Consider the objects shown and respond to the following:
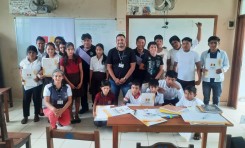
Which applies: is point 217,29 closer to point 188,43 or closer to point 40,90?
point 188,43

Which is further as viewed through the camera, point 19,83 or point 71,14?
point 19,83

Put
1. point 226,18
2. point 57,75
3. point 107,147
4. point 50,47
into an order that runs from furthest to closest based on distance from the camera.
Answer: point 226,18
point 50,47
point 57,75
point 107,147

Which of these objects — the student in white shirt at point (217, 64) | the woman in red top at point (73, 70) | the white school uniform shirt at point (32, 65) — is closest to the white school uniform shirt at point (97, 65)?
the woman in red top at point (73, 70)

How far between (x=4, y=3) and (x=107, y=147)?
352cm

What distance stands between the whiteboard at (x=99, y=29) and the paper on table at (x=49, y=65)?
1.07 meters

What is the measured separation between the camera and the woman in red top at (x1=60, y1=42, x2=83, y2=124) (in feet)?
10.6

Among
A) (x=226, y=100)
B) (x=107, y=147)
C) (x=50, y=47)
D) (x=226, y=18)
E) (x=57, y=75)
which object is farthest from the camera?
(x=226, y=100)

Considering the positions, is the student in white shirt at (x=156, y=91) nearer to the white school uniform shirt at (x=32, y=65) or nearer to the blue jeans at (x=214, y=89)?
the blue jeans at (x=214, y=89)

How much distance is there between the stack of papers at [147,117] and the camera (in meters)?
1.79

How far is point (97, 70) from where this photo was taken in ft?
11.4

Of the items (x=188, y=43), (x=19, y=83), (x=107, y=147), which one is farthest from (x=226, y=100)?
(x=19, y=83)

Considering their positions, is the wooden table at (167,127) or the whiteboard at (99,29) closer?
the wooden table at (167,127)

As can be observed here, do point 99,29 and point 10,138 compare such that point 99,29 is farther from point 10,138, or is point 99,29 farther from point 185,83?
point 10,138

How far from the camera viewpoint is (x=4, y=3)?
411cm
